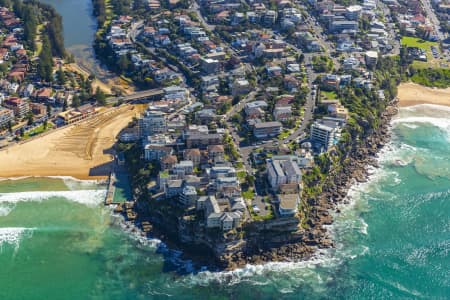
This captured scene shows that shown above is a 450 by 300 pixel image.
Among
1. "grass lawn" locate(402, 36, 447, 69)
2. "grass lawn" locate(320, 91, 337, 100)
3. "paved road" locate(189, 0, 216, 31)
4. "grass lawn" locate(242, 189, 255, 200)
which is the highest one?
"paved road" locate(189, 0, 216, 31)

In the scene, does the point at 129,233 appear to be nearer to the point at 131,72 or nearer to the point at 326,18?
the point at 131,72

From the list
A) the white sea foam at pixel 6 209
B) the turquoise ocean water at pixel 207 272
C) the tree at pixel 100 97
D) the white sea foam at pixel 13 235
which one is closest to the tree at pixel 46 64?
the tree at pixel 100 97

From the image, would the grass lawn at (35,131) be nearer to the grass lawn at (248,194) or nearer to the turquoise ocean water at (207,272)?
the turquoise ocean water at (207,272)

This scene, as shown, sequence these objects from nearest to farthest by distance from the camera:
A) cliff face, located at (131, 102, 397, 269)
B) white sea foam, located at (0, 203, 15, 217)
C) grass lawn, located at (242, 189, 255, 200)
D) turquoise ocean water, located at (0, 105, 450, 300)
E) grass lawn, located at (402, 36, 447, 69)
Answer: turquoise ocean water, located at (0, 105, 450, 300) → cliff face, located at (131, 102, 397, 269) → grass lawn, located at (242, 189, 255, 200) → white sea foam, located at (0, 203, 15, 217) → grass lawn, located at (402, 36, 447, 69)

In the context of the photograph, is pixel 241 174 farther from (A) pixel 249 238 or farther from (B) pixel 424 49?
(B) pixel 424 49

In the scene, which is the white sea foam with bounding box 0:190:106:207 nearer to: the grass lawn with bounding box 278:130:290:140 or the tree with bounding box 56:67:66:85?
the grass lawn with bounding box 278:130:290:140

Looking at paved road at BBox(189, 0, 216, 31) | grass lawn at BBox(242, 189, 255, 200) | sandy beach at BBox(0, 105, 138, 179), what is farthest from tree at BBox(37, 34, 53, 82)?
grass lawn at BBox(242, 189, 255, 200)
